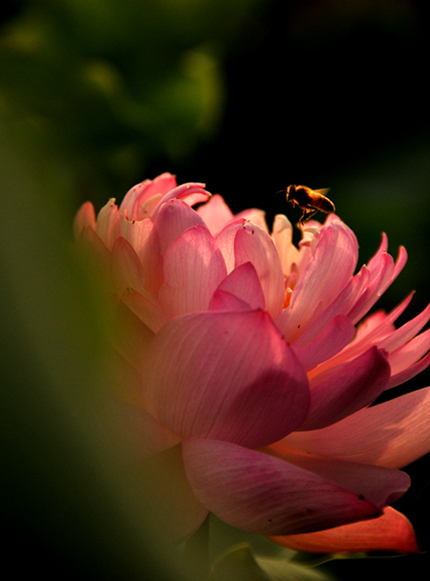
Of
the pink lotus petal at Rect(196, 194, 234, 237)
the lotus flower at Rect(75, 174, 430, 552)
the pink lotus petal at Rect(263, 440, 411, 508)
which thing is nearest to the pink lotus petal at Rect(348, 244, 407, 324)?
the lotus flower at Rect(75, 174, 430, 552)

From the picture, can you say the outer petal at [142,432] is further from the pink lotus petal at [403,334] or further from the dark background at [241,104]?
the dark background at [241,104]

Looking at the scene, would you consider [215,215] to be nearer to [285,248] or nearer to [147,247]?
[285,248]

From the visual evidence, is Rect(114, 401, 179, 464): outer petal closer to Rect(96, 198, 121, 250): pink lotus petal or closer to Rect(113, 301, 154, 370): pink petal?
Rect(113, 301, 154, 370): pink petal

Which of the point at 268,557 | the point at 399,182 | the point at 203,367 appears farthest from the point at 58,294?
the point at 399,182

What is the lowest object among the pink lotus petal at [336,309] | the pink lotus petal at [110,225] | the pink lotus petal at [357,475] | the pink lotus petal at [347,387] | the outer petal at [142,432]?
the pink lotus petal at [357,475]

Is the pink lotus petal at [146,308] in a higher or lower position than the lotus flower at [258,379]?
higher

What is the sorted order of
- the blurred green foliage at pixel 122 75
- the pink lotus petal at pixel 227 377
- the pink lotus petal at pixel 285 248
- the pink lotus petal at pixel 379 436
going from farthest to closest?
1. the blurred green foliage at pixel 122 75
2. the pink lotus petal at pixel 285 248
3. the pink lotus petal at pixel 379 436
4. the pink lotus petal at pixel 227 377

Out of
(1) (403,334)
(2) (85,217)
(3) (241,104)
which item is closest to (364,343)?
(1) (403,334)

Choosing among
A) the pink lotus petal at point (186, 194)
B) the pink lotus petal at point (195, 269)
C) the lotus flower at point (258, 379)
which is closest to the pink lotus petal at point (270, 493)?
the lotus flower at point (258, 379)
